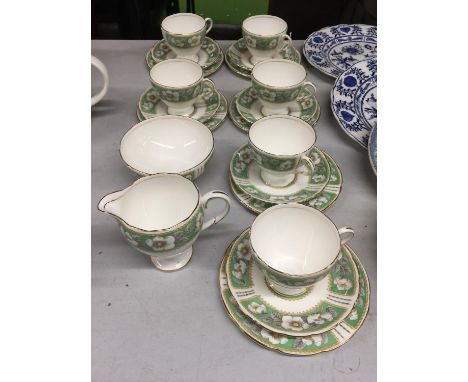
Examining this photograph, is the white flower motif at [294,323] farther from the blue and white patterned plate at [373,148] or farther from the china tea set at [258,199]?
the blue and white patterned plate at [373,148]

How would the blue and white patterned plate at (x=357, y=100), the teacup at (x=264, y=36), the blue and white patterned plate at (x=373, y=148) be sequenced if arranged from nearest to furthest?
1. the blue and white patterned plate at (x=373, y=148)
2. the blue and white patterned plate at (x=357, y=100)
3. the teacup at (x=264, y=36)

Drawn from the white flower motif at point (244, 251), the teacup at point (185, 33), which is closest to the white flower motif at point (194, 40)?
the teacup at point (185, 33)

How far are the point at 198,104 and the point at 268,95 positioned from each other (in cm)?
18

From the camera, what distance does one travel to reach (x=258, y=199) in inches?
27.8

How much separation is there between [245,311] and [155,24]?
53.1 inches

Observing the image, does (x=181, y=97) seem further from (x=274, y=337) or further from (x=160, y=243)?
(x=274, y=337)

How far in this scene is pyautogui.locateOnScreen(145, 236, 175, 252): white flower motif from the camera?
0.55 meters

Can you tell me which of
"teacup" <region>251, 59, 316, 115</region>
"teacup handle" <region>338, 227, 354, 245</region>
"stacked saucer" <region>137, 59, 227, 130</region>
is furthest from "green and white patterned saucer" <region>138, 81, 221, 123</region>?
"teacup handle" <region>338, 227, 354, 245</region>

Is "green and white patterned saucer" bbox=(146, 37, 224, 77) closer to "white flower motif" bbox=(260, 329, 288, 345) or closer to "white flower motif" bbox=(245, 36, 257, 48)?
"white flower motif" bbox=(245, 36, 257, 48)

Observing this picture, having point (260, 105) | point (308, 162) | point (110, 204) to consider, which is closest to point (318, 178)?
point (308, 162)

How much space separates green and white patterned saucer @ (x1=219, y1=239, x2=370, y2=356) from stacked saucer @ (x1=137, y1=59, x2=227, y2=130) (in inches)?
17.9

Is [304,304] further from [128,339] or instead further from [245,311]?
[128,339]

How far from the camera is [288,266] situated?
24.9 inches

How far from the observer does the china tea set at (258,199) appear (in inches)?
21.6
